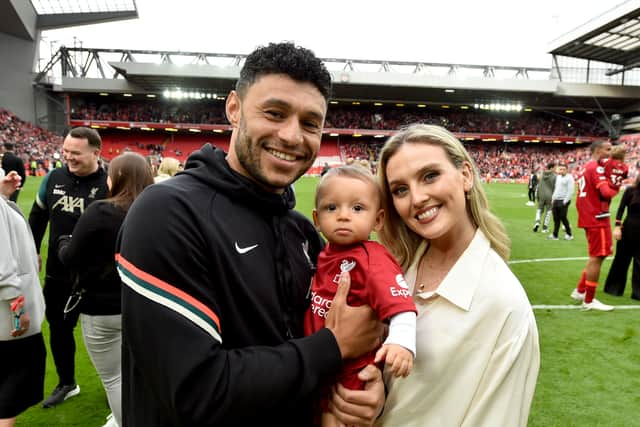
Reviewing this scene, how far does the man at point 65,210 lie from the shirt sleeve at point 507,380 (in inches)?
147

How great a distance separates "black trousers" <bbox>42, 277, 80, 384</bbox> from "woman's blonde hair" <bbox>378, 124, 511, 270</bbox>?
10.6ft

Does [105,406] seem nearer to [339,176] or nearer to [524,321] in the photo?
[339,176]

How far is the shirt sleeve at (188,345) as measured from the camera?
122 centimetres

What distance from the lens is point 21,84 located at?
48219 millimetres

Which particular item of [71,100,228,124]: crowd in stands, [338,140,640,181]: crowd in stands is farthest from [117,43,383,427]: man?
[71,100,228,124]: crowd in stands

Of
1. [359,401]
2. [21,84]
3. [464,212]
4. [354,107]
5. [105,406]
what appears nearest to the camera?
[359,401]

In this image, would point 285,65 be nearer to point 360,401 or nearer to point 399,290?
point 399,290

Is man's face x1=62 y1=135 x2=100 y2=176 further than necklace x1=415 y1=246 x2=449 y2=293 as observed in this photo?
Yes

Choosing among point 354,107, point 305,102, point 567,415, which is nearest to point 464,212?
point 305,102

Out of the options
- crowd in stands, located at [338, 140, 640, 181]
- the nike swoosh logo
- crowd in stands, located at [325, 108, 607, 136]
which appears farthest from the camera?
crowd in stands, located at [325, 108, 607, 136]

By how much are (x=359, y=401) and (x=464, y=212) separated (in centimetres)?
97

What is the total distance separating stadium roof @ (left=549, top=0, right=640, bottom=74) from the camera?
33719 millimetres

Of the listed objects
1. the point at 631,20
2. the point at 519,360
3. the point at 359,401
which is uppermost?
the point at 631,20

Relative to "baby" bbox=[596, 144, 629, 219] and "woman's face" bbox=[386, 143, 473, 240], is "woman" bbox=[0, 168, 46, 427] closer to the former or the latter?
"woman's face" bbox=[386, 143, 473, 240]
